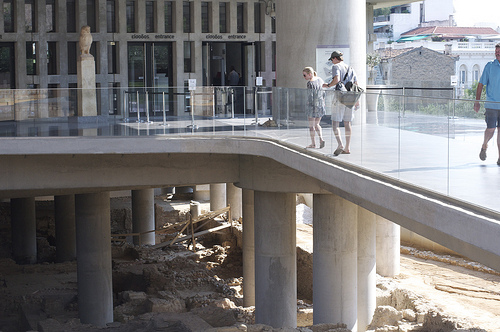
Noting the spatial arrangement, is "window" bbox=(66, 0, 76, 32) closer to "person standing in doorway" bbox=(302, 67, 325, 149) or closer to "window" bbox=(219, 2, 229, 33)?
"window" bbox=(219, 2, 229, 33)

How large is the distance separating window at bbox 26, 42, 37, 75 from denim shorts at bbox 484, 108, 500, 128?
85.7 ft

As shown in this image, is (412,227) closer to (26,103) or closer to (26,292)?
(26,103)

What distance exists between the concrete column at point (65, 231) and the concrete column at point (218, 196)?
8.71 metres

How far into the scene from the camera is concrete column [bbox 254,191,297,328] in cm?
2125

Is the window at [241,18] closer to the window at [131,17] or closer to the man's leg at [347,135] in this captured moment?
the window at [131,17]

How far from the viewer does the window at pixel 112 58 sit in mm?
33781

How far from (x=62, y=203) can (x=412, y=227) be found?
23169mm

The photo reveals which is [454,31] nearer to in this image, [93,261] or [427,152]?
[93,261]

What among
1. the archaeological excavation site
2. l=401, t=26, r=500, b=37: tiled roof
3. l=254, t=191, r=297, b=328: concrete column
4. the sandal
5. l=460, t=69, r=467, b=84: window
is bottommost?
the archaeological excavation site

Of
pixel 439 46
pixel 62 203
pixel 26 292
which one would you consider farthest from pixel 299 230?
pixel 439 46

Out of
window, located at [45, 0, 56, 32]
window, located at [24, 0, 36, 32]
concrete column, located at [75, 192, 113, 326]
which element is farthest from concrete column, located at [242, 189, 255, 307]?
window, located at [24, 0, 36, 32]

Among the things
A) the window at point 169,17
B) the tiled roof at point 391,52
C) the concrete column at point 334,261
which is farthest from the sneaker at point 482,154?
the tiled roof at point 391,52

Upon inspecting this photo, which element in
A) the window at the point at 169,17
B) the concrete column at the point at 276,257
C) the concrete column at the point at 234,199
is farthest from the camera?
the concrete column at the point at 234,199

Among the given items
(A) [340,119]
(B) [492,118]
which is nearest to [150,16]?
(A) [340,119]
